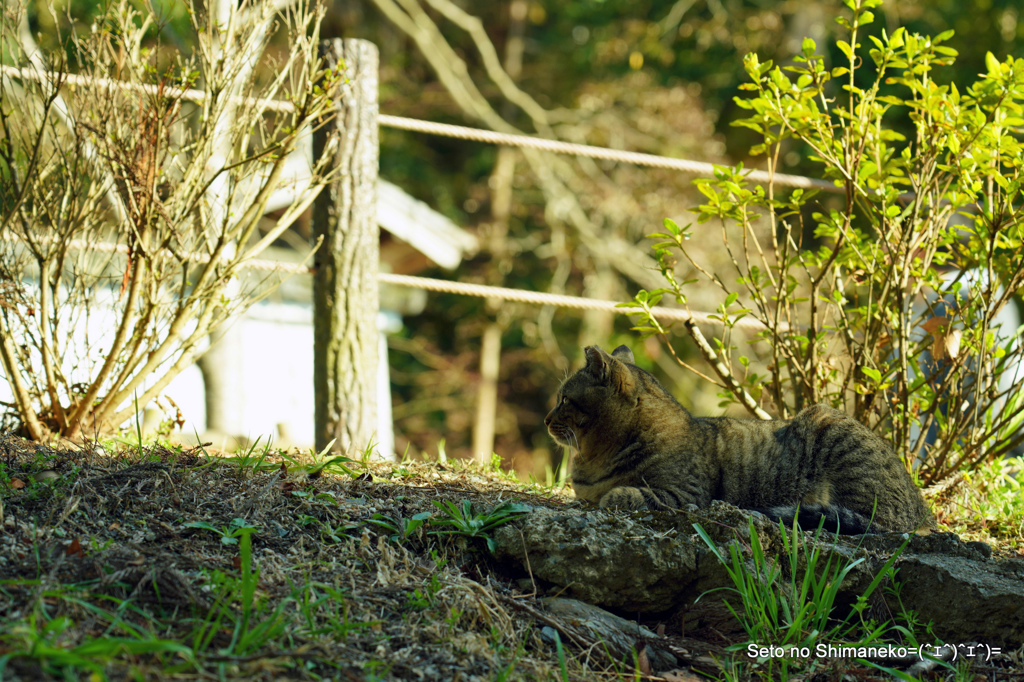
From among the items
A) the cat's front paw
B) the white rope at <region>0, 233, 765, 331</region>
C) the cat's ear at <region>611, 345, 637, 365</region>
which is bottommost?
the cat's front paw

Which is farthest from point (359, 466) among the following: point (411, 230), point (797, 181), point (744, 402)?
point (411, 230)

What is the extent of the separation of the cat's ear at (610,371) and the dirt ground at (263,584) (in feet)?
2.09

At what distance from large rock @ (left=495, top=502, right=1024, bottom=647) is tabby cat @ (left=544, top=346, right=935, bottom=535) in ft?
0.75

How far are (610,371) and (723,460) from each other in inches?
22.6

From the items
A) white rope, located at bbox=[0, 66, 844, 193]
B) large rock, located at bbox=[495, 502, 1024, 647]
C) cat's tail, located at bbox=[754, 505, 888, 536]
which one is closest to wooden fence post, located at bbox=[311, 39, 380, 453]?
white rope, located at bbox=[0, 66, 844, 193]

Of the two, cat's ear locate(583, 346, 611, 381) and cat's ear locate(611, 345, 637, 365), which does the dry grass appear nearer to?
cat's ear locate(583, 346, 611, 381)

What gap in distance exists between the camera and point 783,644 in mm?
2260

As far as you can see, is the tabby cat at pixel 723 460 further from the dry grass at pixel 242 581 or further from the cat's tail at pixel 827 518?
the dry grass at pixel 242 581

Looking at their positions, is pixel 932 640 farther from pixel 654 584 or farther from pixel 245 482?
pixel 245 482

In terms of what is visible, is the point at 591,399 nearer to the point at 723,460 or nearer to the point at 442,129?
the point at 723,460

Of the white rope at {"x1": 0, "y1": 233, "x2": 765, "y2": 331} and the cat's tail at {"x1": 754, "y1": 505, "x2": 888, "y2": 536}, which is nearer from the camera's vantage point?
the cat's tail at {"x1": 754, "y1": 505, "x2": 888, "y2": 536}

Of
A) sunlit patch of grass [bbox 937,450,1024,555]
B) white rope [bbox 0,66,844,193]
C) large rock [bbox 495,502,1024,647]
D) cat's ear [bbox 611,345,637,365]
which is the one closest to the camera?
large rock [bbox 495,502,1024,647]

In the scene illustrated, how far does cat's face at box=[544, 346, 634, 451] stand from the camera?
333 cm

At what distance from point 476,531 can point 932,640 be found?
1417 millimetres
